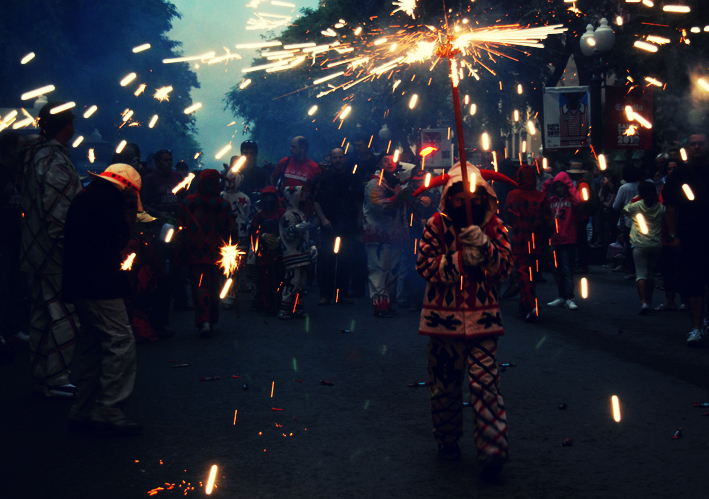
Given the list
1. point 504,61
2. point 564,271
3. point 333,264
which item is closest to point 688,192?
point 564,271

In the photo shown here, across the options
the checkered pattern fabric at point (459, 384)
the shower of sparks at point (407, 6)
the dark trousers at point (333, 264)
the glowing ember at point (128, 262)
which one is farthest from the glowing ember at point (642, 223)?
the shower of sparks at point (407, 6)

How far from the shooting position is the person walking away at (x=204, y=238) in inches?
370

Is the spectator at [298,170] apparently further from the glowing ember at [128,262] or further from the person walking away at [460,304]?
the person walking away at [460,304]

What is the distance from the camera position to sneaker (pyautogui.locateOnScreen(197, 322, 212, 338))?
9.20 m

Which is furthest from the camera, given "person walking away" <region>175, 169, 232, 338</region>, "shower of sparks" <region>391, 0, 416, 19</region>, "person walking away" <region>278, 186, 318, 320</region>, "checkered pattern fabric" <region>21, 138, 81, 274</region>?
"shower of sparks" <region>391, 0, 416, 19</region>

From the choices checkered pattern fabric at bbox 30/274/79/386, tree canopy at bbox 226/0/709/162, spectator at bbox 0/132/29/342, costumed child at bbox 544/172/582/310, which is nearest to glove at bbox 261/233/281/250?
spectator at bbox 0/132/29/342

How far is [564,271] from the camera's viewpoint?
1155 cm

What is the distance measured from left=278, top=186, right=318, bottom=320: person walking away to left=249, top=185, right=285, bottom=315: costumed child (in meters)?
0.31

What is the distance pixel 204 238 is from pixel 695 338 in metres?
5.55

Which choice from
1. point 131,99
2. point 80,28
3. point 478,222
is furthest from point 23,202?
point 131,99

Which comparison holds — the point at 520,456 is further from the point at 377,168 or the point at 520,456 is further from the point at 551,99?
the point at 551,99

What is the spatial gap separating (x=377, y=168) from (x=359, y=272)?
1.80 metres

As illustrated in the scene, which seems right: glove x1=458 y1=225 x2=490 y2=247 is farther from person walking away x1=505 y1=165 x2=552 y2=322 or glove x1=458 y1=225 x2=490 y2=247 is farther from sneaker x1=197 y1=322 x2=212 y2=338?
person walking away x1=505 y1=165 x2=552 y2=322

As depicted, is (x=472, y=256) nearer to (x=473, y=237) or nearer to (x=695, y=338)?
(x=473, y=237)
